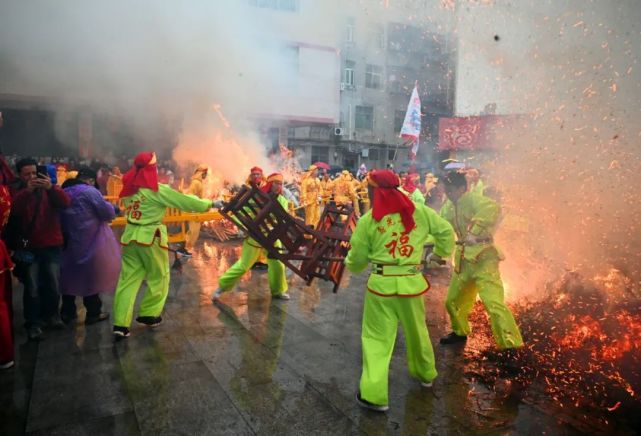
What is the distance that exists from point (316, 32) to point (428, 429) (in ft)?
37.3

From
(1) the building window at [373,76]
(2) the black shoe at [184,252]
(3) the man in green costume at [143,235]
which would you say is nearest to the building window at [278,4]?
(2) the black shoe at [184,252]

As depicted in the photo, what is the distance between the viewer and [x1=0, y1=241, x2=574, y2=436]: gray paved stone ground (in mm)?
2621

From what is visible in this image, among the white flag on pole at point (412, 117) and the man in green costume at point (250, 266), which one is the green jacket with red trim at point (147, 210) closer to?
the man in green costume at point (250, 266)

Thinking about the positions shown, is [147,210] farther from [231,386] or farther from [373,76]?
[373,76]

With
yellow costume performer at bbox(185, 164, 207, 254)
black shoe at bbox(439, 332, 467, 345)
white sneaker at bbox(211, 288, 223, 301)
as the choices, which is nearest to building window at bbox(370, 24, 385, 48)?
yellow costume performer at bbox(185, 164, 207, 254)

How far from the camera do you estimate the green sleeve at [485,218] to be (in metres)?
3.74

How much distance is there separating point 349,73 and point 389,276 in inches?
973

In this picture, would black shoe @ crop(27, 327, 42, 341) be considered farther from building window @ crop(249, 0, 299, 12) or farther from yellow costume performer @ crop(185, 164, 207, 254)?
building window @ crop(249, 0, 299, 12)

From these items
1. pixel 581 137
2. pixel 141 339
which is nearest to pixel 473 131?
pixel 581 137

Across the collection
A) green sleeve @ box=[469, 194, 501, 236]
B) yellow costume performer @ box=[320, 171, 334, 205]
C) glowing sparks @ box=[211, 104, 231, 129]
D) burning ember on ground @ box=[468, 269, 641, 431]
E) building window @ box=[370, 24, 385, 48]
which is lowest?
burning ember on ground @ box=[468, 269, 641, 431]

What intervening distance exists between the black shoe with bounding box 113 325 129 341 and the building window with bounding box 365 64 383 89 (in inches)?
1006

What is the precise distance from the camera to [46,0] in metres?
8.82

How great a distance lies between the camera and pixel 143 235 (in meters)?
3.92

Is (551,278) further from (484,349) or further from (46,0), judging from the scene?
(46,0)
